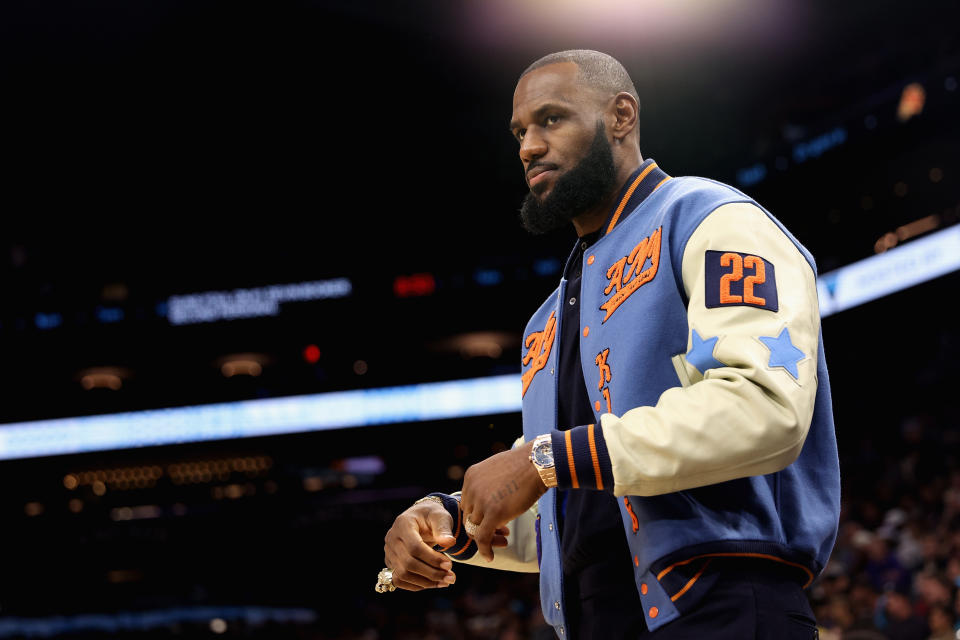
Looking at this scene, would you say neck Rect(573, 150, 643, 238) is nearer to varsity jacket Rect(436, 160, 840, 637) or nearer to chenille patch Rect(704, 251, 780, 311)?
varsity jacket Rect(436, 160, 840, 637)

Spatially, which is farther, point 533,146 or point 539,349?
point 539,349

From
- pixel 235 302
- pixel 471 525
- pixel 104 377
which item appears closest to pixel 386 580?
pixel 471 525

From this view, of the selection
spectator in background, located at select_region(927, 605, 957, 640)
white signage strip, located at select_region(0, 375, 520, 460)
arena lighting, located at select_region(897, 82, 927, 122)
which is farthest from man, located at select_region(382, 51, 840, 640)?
white signage strip, located at select_region(0, 375, 520, 460)

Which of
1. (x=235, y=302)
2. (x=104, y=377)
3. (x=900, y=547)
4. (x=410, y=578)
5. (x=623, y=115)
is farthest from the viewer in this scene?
(x=104, y=377)

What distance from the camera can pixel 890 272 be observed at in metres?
13.4

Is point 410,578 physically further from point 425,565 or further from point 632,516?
point 632,516

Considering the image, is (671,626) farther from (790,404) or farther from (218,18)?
(218,18)

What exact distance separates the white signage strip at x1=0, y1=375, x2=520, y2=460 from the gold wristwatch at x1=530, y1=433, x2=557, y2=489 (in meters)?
15.0

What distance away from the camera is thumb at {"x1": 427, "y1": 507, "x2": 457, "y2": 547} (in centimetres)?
174

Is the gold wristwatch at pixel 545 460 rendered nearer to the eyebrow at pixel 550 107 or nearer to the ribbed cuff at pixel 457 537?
the ribbed cuff at pixel 457 537

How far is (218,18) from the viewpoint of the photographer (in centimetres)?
1231

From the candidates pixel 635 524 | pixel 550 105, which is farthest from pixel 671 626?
pixel 550 105

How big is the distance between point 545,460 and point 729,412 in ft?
0.91

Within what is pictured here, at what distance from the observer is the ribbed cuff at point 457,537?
1.86m
